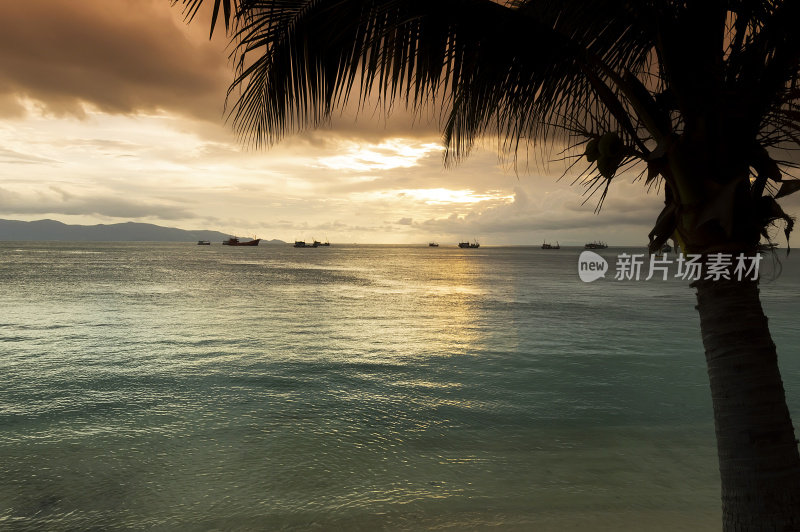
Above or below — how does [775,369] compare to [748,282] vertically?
below

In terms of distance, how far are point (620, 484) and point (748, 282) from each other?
4110 millimetres

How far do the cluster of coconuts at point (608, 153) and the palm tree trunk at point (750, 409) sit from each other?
2.37ft

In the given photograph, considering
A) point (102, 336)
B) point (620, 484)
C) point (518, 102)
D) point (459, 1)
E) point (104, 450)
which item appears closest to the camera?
point (459, 1)

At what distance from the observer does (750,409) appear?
270 cm

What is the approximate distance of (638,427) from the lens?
8.16 m

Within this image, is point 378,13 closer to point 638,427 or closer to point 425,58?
point 425,58

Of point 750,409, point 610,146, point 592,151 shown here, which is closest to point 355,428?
point 750,409

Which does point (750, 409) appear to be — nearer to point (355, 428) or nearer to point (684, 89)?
point (684, 89)

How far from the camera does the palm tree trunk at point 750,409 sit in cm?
268

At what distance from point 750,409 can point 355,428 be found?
6066 mm

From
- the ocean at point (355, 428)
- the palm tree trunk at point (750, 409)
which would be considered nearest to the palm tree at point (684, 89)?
the palm tree trunk at point (750, 409)

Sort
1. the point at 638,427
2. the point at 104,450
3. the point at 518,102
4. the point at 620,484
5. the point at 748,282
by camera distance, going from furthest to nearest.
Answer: the point at 638,427 → the point at 104,450 → the point at 620,484 → the point at 518,102 → the point at 748,282

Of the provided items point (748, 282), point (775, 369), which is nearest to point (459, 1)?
point (748, 282)

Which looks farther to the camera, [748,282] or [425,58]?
[425,58]
